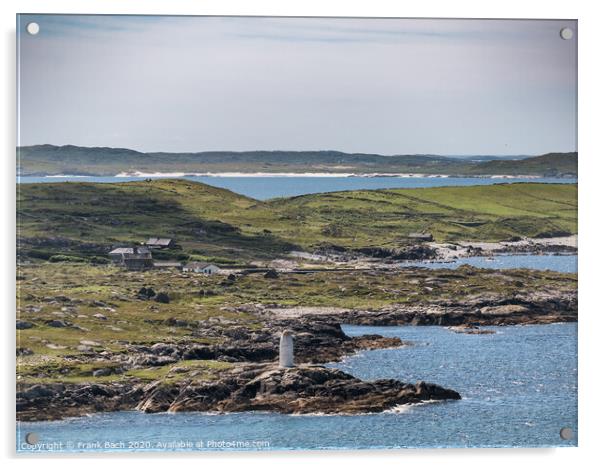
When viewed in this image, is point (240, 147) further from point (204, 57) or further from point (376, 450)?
point (376, 450)

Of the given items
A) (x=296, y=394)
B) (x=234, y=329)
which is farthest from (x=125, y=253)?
(x=296, y=394)

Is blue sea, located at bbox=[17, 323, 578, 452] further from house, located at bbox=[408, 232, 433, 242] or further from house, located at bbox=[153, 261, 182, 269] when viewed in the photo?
house, located at bbox=[153, 261, 182, 269]

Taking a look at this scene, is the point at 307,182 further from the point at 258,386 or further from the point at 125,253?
the point at 258,386

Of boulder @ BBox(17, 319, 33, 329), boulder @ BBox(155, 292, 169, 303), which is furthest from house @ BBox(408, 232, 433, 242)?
boulder @ BBox(17, 319, 33, 329)

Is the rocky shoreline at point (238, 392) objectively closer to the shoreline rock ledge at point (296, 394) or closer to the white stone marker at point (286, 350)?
the shoreline rock ledge at point (296, 394)

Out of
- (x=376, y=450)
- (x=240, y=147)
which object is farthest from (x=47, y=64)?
(x=376, y=450)

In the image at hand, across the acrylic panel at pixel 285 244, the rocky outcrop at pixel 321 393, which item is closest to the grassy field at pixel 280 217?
the acrylic panel at pixel 285 244
